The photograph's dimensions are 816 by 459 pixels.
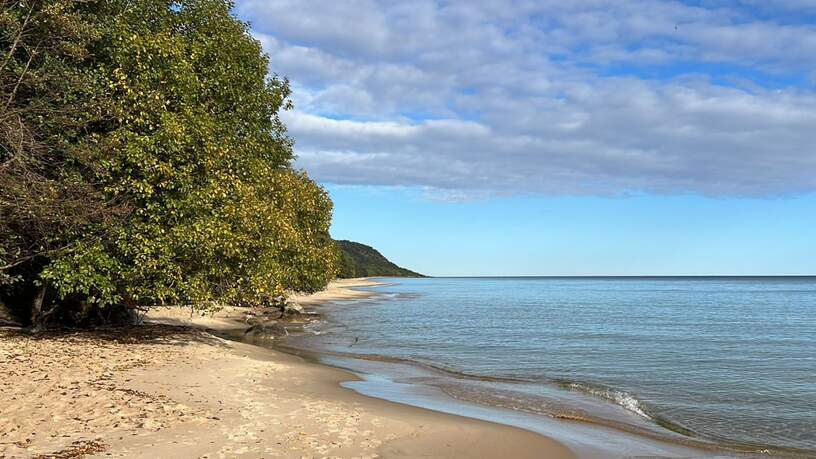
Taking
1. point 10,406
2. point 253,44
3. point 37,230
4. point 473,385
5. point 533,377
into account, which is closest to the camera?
point 10,406

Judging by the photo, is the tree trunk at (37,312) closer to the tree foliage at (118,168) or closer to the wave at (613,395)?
the tree foliage at (118,168)

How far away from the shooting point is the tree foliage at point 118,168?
15531 mm

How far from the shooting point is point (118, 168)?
16531mm

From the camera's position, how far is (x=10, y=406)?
1046 cm

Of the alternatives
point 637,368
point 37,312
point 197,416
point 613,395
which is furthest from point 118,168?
point 637,368

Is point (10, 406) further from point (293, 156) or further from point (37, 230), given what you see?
point (293, 156)

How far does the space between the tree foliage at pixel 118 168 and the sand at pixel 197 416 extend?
2.56 meters

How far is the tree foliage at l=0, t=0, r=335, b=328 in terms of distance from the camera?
1553 centimetres

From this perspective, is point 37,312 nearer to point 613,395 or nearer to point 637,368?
point 613,395

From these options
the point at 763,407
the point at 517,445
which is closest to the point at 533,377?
the point at 763,407

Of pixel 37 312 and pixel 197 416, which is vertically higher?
pixel 37 312

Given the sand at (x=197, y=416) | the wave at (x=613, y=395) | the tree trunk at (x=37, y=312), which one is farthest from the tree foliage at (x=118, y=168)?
the wave at (x=613, y=395)

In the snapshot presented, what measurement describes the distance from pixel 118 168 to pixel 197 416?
29.1 ft

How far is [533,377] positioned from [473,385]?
3.18 m
